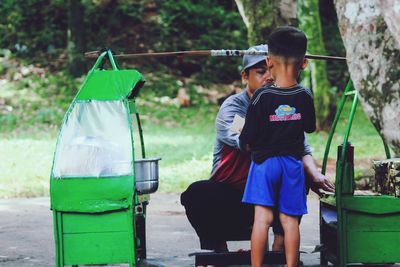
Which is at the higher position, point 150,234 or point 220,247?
point 220,247

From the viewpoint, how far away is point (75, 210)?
470 centimetres

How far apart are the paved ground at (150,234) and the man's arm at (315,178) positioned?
0.85 m

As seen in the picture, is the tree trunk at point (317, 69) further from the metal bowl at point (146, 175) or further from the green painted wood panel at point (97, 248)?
the green painted wood panel at point (97, 248)

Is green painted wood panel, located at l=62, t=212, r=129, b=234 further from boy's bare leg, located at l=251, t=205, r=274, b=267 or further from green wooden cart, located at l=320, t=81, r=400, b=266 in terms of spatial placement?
green wooden cart, located at l=320, t=81, r=400, b=266

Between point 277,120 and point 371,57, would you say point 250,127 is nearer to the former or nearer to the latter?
point 277,120

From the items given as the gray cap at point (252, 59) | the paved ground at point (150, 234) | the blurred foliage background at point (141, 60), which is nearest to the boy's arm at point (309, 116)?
the gray cap at point (252, 59)

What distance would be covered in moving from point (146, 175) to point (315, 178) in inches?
40.2

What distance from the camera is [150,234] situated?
23.7 feet

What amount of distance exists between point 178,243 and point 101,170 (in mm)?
2185

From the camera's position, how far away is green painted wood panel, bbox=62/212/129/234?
4680 millimetres

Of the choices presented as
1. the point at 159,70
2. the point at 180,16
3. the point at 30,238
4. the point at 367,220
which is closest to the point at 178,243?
the point at 30,238

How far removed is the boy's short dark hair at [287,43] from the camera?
4.66 metres

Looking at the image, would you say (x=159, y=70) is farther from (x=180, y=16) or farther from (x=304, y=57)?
(x=304, y=57)

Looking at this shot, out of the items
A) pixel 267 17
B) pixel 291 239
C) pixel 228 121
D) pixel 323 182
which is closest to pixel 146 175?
pixel 228 121
